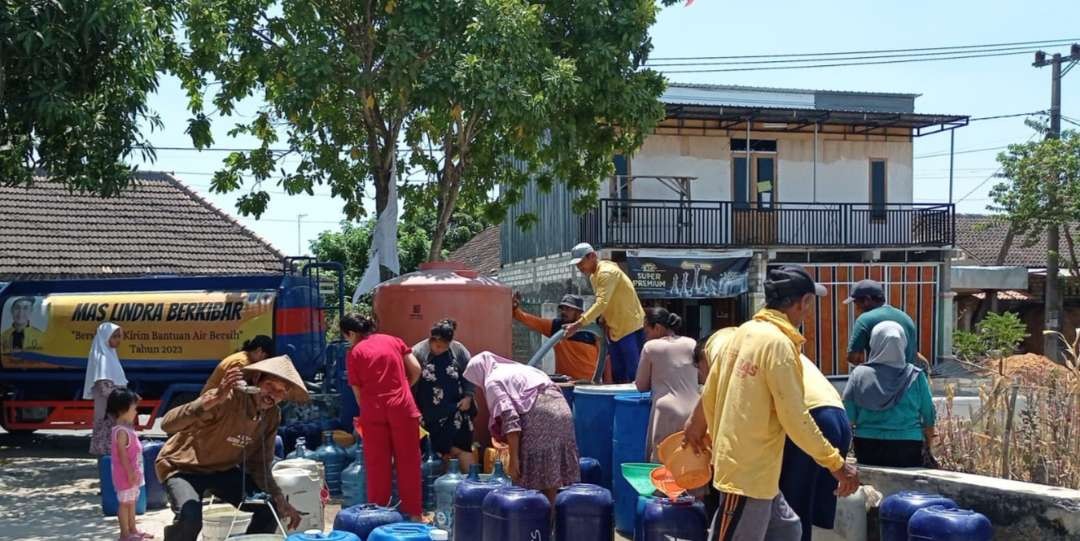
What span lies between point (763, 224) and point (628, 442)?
55.9ft

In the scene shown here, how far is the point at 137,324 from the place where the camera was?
14234 millimetres

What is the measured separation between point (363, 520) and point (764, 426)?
2628mm

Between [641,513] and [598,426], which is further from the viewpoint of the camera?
[598,426]

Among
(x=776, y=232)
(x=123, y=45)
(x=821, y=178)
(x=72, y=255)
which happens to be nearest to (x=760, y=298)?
(x=776, y=232)

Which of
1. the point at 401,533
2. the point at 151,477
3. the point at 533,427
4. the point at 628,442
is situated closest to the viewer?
the point at 401,533

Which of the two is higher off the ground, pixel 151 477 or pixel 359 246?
pixel 359 246

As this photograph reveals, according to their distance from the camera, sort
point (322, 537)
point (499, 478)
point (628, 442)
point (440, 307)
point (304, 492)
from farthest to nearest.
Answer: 1. point (440, 307)
2. point (628, 442)
3. point (304, 492)
4. point (499, 478)
5. point (322, 537)

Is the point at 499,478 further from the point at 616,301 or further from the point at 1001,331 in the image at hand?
the point at 1001,331

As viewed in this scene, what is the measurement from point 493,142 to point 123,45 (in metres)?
5.96

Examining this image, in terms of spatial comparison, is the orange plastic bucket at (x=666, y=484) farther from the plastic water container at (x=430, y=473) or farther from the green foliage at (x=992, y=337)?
the green foliage at (x=992, y=337)

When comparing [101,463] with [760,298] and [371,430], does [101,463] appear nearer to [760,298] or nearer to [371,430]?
[371,430]

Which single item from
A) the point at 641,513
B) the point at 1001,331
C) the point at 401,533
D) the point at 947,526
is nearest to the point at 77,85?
the point at 401,533

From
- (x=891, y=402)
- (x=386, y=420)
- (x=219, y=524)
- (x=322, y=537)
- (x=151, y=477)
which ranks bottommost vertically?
(x=151, y=477)

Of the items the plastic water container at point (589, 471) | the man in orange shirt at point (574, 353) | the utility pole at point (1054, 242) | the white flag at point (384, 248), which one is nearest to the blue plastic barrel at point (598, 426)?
the plastic water container at point (589, 471)
